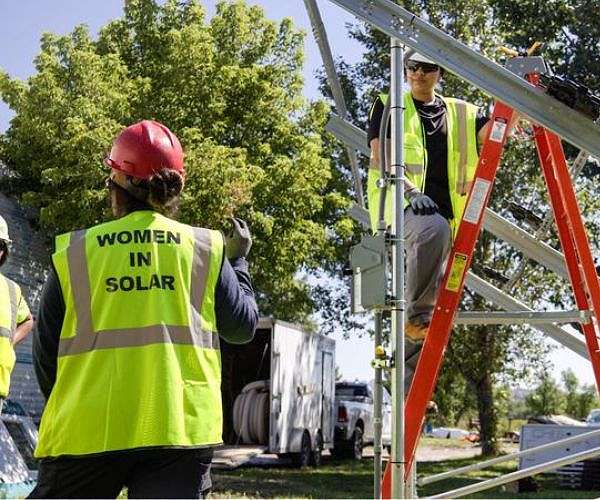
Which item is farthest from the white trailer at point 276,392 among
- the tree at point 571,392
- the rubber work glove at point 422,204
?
the tree at point 571,392

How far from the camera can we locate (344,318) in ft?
90.7

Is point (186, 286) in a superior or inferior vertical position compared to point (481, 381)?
inferior

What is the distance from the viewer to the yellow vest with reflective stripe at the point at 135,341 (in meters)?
2.74

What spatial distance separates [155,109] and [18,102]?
2.84 meters

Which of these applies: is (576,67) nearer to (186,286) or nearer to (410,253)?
(410,253)

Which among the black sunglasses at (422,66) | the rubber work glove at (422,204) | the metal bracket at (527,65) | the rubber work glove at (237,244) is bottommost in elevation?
the rubber work glove at (237,244)

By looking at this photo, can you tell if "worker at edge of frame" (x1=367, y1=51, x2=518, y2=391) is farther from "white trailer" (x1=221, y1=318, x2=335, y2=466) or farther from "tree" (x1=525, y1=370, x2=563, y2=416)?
"tree" (x1=525, y1=370, x2=563, y2=416)

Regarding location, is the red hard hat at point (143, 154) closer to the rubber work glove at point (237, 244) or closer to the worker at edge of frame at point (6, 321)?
the rubber work glove at point (237, 244)

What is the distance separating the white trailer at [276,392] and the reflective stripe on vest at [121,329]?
1537 cm

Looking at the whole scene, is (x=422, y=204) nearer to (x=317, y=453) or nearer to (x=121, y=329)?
(x=121, y=329)

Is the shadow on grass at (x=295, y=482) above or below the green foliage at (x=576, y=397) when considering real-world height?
below

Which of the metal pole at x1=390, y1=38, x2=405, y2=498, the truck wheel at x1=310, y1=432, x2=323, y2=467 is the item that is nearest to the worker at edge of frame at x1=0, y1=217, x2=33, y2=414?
the metal pole at x1=390, y1=38, x2=405, y2=498

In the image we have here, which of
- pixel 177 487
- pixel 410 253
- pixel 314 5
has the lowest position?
pixel 177 487

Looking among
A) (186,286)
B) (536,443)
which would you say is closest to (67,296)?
(186,286)
